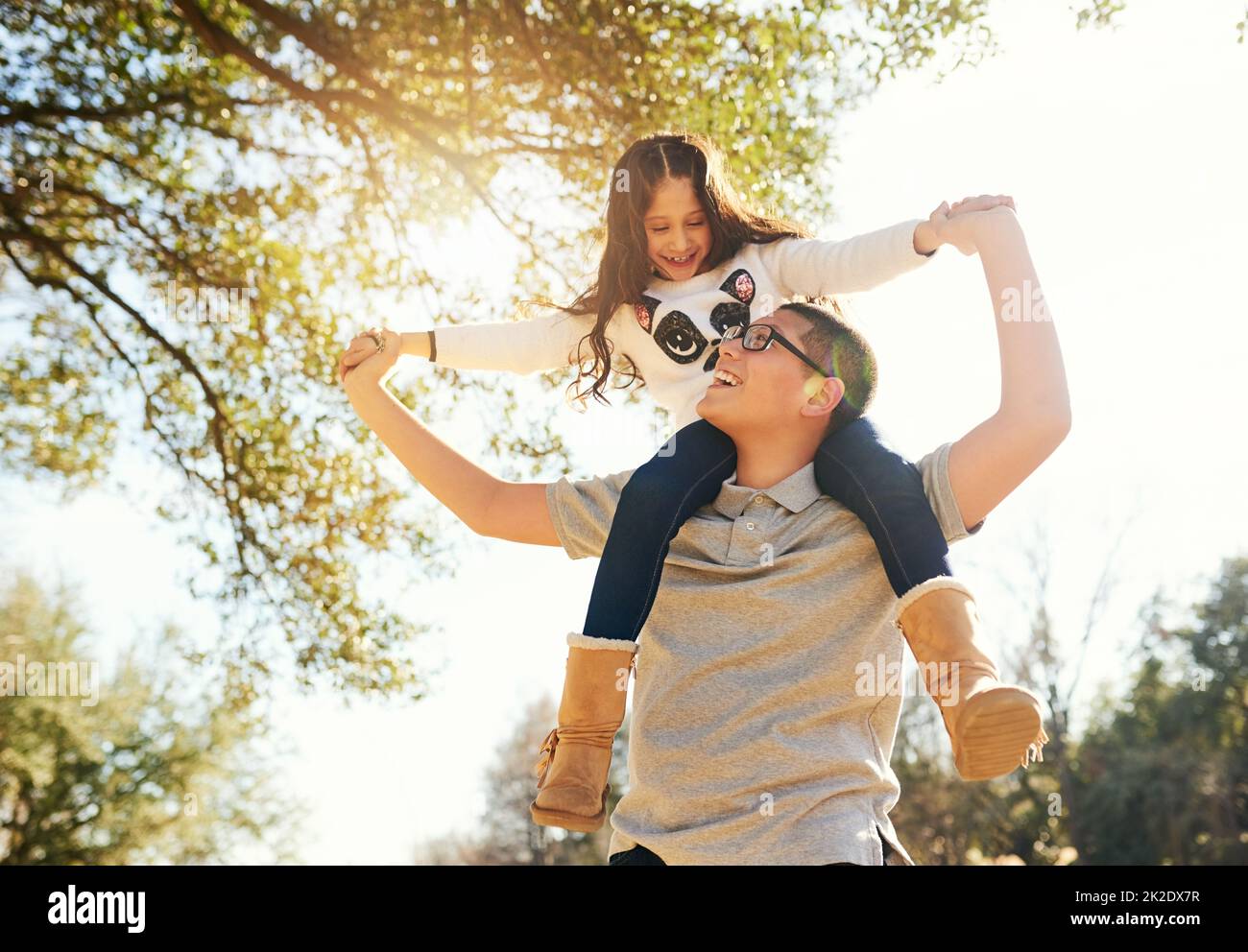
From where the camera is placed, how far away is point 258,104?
1120 centimetres

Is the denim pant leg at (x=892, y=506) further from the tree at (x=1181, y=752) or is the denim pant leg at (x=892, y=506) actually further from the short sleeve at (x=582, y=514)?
the tree at (x=1181, y=752)

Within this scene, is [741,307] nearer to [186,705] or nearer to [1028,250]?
[1028,250]

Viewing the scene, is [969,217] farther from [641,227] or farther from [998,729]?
[641,227]

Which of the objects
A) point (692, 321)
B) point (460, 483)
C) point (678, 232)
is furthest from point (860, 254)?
point (460, 483)

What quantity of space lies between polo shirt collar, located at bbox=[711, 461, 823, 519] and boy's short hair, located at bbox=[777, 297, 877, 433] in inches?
8.3

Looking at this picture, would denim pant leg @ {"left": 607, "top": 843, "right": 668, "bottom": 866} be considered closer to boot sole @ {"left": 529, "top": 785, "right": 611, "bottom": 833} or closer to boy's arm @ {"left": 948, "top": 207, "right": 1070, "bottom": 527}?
boot sole @ {"left": 529, "top": 785, "right": 611, "bottom": 833}

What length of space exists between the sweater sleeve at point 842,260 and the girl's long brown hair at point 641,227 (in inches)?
5.2

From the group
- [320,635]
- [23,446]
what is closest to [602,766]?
[320,635]

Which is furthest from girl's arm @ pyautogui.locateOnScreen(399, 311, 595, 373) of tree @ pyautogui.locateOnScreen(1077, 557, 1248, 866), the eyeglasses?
tree @ pyautogui.locateOnScreen(1077, 557, 1248, 866)

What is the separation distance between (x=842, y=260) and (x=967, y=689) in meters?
1.65

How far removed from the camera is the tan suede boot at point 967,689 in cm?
229

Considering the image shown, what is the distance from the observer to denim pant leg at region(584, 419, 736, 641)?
→ 2.70m
